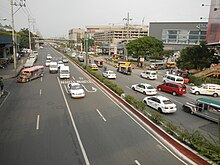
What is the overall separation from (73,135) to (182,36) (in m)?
95.6

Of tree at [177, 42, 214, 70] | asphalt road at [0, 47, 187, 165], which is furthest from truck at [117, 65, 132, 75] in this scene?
asphalt road at [0, 47, 187, 165]

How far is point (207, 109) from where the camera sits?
57.7 feet

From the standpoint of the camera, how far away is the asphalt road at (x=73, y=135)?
10.8 metres

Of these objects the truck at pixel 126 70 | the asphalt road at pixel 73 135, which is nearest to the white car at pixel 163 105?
the asphalt road at pixel 73 135

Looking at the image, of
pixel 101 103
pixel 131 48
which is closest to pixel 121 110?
pixel 101 103

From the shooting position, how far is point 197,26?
91562mm

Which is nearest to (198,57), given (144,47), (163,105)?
(144,47)

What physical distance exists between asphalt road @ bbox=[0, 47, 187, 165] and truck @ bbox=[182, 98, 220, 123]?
640cm

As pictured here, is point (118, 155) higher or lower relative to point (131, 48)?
lower

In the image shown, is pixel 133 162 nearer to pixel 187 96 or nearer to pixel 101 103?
pixel 101 103

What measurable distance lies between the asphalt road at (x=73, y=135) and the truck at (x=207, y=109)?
6.40 m

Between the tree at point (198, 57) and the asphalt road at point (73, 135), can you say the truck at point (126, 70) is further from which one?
the asphalt road at point (73, 135)

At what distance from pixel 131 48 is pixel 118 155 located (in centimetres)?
5318

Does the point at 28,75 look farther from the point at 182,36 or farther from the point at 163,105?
the point at 182,36
